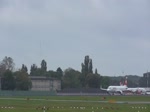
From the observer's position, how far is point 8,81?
16850 cm

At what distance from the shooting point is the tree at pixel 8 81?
166 metres

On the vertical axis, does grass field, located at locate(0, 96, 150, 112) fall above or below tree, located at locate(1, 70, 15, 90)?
below

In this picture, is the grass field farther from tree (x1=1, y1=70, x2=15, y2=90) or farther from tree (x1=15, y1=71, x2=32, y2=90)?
tree (x1=15, y1=71, x2=32, y2=90)

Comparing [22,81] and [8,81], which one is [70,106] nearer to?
[8,81]

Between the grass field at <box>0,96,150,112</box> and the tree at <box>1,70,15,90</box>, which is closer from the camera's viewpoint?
the grass field at <box>0,96,150,112</box>

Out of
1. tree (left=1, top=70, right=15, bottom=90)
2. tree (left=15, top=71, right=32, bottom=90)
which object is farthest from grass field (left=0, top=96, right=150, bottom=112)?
tree (left=15, top=71, right=32, bottom=90)

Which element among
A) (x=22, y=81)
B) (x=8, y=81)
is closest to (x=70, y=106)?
(x=8, y=81)

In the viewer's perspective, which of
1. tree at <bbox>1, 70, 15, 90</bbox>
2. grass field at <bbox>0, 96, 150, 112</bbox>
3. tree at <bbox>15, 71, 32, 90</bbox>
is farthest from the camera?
tree at <bbox>15, 71, 32, 90</bbox>

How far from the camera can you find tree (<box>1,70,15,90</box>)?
16575cm

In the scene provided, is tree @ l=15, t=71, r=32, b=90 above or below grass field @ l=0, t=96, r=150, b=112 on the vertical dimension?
above

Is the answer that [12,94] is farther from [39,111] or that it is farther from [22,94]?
[39,111]

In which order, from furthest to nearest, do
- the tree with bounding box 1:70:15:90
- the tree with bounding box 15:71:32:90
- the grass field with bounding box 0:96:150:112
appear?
the tree with bounding box 15:71:32:90 → the tree with bounding box 1:70:15:90 → the grass field with bounding box 0:96:150:112

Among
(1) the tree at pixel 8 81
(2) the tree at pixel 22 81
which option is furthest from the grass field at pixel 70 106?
(2) the tree at pixel 22 81

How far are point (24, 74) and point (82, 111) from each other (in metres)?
122
